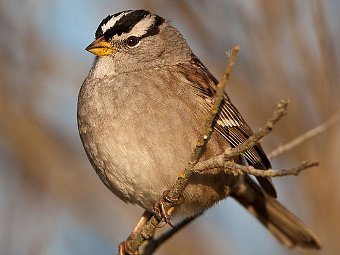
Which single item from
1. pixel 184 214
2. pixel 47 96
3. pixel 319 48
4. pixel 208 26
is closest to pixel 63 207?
pixel 47 96

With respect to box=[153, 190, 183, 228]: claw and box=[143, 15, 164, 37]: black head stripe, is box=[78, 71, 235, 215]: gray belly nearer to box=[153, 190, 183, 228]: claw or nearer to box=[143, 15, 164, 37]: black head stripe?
box=[153, 190, 183, 228]: claw

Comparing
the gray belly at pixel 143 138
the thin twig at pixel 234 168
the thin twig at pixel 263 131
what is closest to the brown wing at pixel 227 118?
the gray belly at pixel 143 138

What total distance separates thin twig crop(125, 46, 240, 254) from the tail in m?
1.29

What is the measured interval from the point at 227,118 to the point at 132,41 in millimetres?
833

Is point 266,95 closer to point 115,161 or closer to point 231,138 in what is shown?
point 231,138

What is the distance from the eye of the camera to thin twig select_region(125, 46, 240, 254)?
3060mm

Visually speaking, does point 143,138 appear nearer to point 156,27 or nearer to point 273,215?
point 156,27

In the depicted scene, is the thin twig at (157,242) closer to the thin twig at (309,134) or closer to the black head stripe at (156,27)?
the thin twig at (309,134)

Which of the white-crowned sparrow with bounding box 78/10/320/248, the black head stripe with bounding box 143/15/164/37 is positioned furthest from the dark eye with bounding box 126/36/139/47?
the black head stripe with bounding box 143/15/164/37

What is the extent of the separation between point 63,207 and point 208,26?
188cm

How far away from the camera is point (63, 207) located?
5.87 meters

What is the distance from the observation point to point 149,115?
4.35 m

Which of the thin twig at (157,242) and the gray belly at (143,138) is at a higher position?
the gray belly at (143,138)

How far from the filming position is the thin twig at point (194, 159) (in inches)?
120
